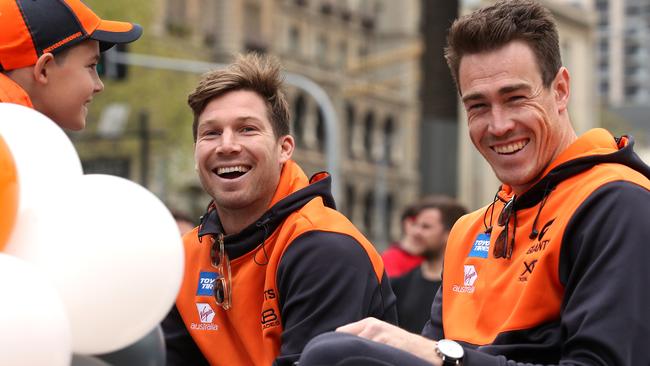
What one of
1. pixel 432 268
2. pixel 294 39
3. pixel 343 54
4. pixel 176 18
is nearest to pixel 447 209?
pixel 432 268

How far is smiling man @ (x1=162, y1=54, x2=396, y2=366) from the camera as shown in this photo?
496 centimetres

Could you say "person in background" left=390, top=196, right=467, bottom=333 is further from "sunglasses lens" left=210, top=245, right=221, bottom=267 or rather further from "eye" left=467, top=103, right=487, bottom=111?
"eye" left=467, top=103, right=487, bottom=111

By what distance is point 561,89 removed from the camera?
4344 mm

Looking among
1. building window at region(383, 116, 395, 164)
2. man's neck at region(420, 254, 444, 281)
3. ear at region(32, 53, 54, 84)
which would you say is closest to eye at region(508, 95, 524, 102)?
ear at region(32, 53, 54, 84)

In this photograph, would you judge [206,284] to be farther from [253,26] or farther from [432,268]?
[253,26]

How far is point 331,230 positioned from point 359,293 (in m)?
0.25

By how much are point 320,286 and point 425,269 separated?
5.19 m

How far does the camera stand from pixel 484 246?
4559mm

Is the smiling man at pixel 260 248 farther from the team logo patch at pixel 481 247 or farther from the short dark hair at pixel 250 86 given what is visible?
the team logo patch at pixel 481 247

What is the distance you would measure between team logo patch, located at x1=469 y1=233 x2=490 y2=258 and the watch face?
2.54ft

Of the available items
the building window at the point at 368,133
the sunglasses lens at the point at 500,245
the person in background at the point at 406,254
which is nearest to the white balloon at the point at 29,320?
the sunglasses lens at the point at 500,245

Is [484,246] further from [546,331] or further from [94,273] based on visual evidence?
[94,273]

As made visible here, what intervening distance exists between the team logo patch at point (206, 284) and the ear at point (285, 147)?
52cm

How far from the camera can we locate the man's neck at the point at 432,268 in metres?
9.92
